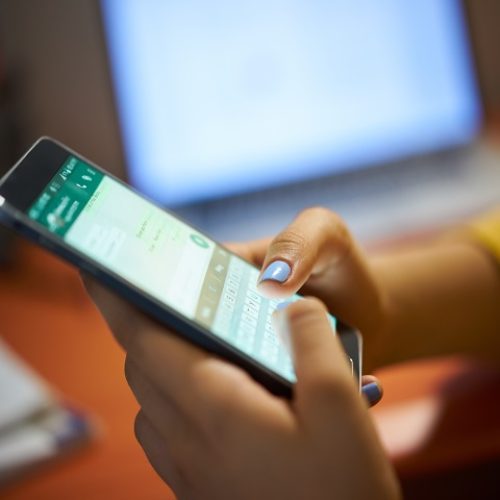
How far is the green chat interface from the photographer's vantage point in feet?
0.97

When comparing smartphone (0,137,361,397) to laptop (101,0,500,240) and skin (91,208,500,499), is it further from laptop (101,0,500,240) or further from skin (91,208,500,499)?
laptop (101,0,500,240)

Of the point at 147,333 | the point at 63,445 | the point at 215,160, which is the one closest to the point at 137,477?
the point at 63,445

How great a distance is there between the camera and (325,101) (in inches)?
32.9

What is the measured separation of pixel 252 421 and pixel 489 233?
37 centimetres

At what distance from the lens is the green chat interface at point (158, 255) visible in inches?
11.7

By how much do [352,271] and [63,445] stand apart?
262 mm

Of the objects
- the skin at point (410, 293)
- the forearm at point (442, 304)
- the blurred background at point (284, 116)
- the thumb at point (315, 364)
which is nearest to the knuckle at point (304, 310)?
the thumb at point (315, 364)

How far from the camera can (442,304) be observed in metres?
0.52

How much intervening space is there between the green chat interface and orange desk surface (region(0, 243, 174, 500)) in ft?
0.31

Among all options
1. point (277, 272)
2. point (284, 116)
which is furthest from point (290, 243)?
point (284, 116)

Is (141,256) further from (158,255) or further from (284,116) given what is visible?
(284,116)

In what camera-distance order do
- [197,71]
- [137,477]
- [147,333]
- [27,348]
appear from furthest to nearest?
[197,71]
[27,348]
[137,477]
[147,333]

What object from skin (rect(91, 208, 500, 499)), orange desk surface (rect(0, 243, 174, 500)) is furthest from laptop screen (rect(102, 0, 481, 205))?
skin (rect(91, 208, 500, 499))

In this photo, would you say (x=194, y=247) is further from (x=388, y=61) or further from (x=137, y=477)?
(x=388, y=61)
